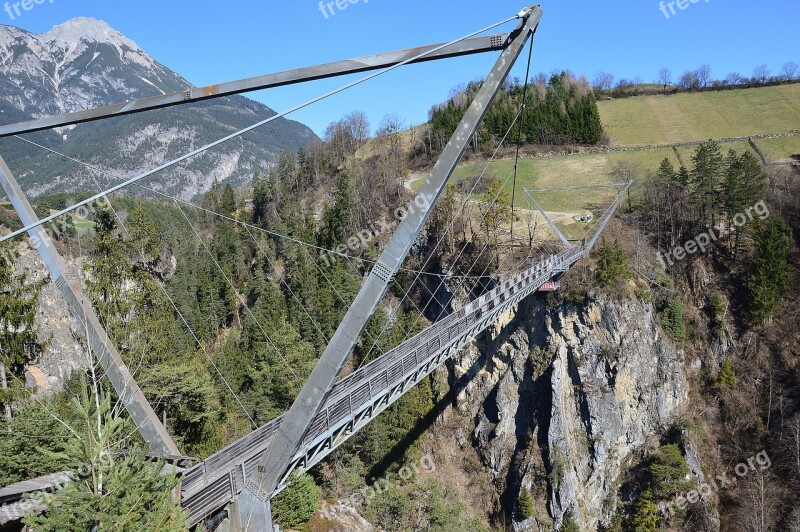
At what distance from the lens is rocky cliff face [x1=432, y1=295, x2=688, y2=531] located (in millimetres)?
23656

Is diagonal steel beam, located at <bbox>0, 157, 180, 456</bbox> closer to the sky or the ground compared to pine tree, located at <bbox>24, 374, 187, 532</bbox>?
closer to the sky

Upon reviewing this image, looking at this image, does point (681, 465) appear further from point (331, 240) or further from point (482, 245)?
point (331, 240)

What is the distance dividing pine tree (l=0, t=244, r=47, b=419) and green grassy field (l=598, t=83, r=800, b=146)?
49.3m

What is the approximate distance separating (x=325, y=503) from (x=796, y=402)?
22.6 meters

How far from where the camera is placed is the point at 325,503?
20219 millimetres

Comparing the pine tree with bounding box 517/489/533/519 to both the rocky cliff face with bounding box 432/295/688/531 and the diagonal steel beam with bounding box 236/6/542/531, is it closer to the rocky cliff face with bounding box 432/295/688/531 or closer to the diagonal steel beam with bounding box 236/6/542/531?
the rocky cliff face with bounding box 432/295/688/531

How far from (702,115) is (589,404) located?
135ft

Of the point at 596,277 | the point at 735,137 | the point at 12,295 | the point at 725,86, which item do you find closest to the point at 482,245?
the point at 596,277

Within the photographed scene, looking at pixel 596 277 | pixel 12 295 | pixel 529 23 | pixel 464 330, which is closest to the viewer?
pixel 529 23

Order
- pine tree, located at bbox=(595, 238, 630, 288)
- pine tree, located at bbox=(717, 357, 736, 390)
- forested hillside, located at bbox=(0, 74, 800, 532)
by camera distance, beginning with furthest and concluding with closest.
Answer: pine tree, located at bbox=(717, 357, 736, 390), pine tree, located at bbox=(595, 238, 630, 288), forested hillside, located at bbox=(0, 74, 800, 532)

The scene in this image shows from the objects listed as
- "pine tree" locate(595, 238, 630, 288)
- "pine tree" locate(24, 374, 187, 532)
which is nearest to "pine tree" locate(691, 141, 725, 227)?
"pine tree" locate(595, 238, 630, 288)

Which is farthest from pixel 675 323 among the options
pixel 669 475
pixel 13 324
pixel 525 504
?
pixel 13 324

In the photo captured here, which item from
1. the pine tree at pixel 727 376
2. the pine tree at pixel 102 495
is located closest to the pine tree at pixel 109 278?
the pine tree at pixel 102 495

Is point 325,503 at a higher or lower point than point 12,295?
lower
